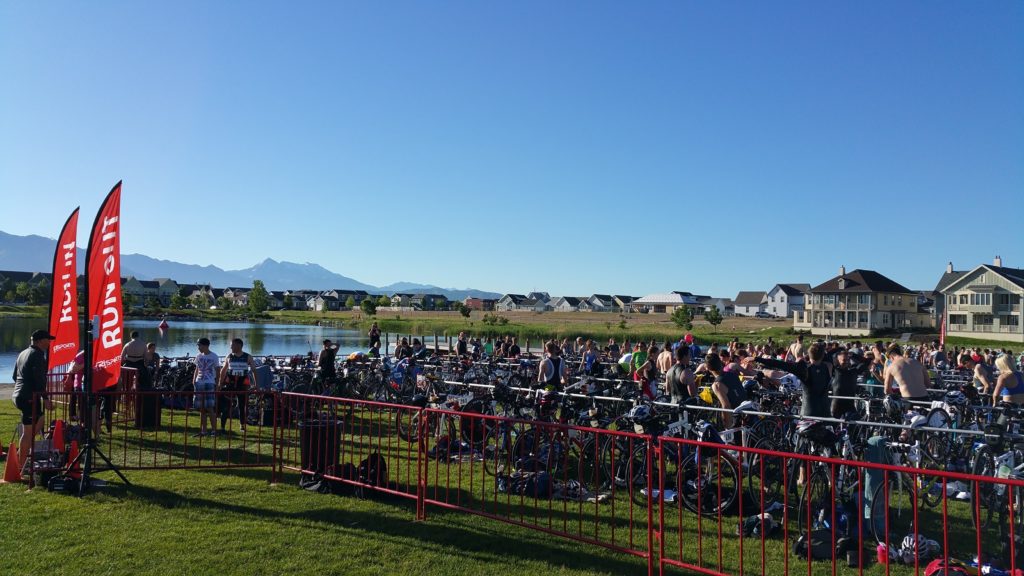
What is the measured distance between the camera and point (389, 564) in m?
5.47

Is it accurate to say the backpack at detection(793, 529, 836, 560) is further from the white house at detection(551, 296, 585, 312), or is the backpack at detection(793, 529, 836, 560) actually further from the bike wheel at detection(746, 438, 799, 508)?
the white house at detection(551, 296, 585, 312)

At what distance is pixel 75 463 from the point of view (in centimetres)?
759

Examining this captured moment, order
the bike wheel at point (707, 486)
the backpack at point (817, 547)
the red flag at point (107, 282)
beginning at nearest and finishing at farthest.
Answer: the backpack at point (817, 547) < the bike wheel at point (707, 486) < the red flag at point (107, 282)

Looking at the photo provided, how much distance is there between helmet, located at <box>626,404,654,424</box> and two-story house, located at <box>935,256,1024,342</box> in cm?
6445

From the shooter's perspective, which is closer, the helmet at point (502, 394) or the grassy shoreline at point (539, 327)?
the helmet at point (502, 394)

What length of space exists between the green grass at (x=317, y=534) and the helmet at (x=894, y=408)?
7.26ft

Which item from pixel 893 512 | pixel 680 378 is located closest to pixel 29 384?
pixel 680 378

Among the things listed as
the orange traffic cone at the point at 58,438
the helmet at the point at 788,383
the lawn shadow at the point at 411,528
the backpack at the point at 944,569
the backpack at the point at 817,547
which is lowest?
the lawn shadow at the point at 411,528

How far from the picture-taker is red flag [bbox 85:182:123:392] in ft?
26.7

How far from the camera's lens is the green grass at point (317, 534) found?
5453 millimetres

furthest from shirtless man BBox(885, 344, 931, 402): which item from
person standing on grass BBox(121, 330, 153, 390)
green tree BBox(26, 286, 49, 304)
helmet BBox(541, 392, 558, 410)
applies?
green tree BBox(26, 286, 49, 304)

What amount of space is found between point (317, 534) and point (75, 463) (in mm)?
3232

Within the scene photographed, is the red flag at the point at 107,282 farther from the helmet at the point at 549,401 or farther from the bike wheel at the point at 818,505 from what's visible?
the bike wheel at the point at 818,505

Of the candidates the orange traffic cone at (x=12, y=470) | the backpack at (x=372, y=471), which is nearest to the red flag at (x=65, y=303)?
the orange traffic cone at (x=12, y=470)
